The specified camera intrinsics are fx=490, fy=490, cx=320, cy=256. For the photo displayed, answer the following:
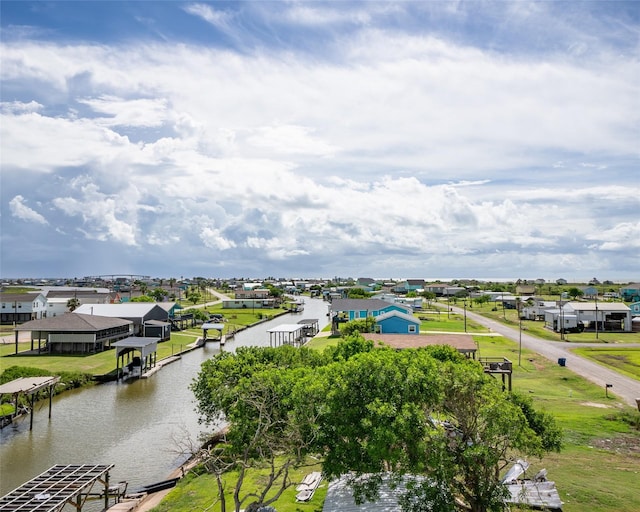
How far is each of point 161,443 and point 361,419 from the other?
65.6 feet

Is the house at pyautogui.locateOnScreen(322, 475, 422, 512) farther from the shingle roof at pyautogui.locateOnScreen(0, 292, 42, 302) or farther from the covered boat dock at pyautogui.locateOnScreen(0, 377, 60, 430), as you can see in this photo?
the shingle roof at pyautogui.locateOnScreen(0, 292, 42, 302)

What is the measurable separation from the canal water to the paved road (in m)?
34.4

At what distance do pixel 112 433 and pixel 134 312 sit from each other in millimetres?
45721

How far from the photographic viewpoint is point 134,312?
254ft

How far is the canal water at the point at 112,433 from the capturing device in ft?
93.0

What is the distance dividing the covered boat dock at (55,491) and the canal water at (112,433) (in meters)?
3.34

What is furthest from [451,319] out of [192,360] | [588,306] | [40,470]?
[40,470]

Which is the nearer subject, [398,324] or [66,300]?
[398,324]

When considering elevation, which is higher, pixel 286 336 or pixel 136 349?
pixel 136 349

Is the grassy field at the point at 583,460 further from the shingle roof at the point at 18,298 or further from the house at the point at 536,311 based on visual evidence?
the shingle roof at the point at 18,298

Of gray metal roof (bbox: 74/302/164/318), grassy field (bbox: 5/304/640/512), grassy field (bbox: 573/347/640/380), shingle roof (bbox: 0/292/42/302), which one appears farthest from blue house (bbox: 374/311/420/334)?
shingle roof (bbox: 0/292/42/302)

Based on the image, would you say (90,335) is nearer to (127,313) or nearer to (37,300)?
(127,313)

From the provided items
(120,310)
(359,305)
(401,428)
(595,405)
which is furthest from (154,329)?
(401,428)

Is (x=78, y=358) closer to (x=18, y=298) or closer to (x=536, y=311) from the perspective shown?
(x=18, y=298)
